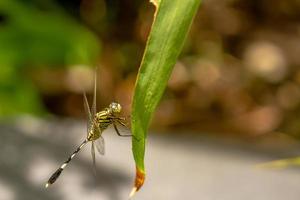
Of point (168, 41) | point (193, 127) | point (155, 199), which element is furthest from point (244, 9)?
point (168, 41)

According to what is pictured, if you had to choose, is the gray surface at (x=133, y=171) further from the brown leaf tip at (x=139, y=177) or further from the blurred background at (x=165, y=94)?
the brown leaf tip at (x=139, y=177)

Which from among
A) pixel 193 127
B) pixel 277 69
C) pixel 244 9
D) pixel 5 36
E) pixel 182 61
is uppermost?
pixel 244 9

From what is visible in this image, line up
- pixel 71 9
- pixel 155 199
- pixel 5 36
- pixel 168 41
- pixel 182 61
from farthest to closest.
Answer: pixel 182 61 < pixel 71 9 < pixel 5 36 < pixel 155 199 < pixel 168 41

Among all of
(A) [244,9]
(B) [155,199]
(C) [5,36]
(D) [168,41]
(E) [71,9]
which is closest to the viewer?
(D) [168,41]

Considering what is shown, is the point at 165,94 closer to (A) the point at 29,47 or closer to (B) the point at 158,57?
(A) the point at 29,47

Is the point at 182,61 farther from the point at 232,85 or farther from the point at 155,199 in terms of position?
the point at 155,199

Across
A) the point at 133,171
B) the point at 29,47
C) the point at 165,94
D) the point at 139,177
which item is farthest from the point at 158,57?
the point at 165,94

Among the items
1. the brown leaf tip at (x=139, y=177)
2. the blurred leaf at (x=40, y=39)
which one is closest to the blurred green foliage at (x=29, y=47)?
the blurred leaf at (x=40, y=39)
